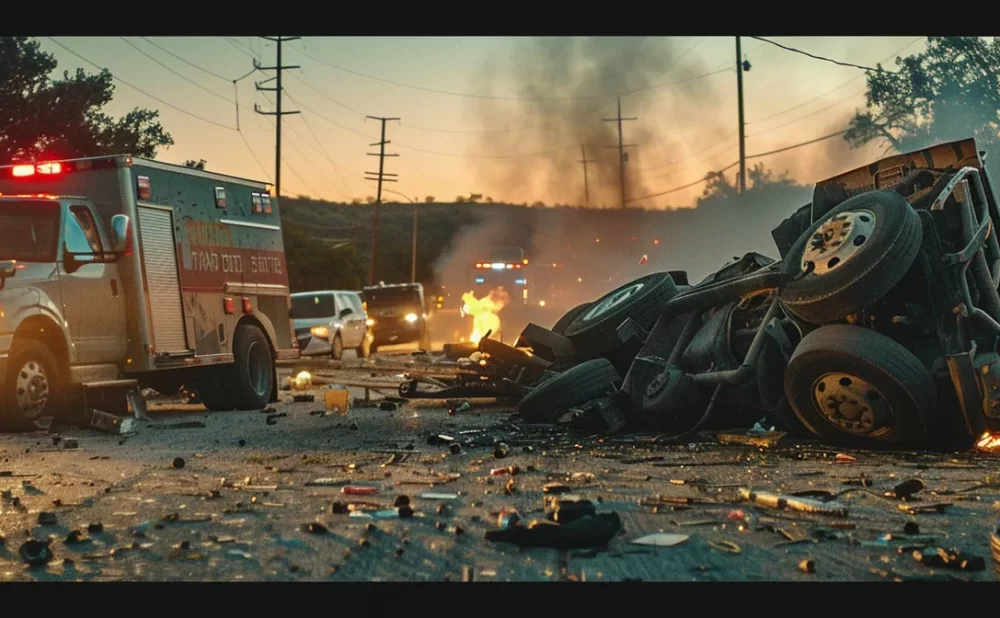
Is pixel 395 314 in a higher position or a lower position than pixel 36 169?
lower

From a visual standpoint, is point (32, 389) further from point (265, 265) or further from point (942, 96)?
point (942, 96)

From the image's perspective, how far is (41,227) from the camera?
13.1 m

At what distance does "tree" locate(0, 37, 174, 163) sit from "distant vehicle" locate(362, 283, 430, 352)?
1227 centimetres

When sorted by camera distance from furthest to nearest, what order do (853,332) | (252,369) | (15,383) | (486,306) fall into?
(486,306) < (252,369) < (15,383) < (853,332)

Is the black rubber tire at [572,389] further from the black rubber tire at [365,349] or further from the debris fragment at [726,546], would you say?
the black rubber tire at [365,349]

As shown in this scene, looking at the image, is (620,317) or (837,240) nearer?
(837,240)

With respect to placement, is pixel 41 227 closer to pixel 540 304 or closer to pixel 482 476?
pixel 482 476

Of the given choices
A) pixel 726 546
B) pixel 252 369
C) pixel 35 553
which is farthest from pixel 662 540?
pixel 252 369

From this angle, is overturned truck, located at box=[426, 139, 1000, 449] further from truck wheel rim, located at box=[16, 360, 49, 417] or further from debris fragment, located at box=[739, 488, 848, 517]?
truck wheel rim, located at box=[16, 360, 49, 417]

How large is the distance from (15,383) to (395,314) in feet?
94.6

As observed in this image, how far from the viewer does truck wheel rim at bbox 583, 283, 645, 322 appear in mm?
13422

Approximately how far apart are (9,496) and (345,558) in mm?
3265

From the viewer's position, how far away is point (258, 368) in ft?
54.3
